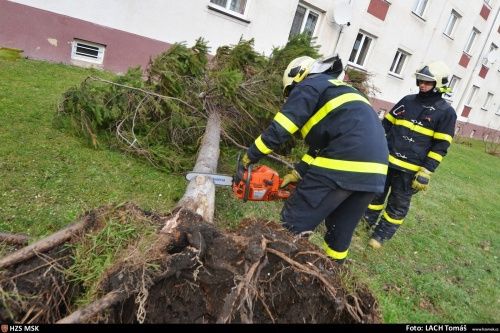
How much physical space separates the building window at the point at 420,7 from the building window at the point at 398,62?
1566 mm

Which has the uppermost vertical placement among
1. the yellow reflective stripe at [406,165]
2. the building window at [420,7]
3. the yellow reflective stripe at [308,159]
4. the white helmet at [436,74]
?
the building window at [420,7]

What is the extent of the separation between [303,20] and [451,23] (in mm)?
9592

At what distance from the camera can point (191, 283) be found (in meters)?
1.69

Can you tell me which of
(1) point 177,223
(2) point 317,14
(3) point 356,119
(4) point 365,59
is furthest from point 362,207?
(4) point 365,59

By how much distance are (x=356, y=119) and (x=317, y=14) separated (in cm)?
986

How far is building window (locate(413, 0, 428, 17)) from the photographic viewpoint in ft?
46.4

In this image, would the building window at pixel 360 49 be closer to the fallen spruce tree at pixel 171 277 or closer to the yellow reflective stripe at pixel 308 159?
the yellow reflective stripe at pixel 308 159

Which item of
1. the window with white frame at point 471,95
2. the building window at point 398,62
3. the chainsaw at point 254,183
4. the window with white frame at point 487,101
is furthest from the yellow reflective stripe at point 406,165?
the window with white frame at point 487,101

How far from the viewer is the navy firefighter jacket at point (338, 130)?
2.61 meters

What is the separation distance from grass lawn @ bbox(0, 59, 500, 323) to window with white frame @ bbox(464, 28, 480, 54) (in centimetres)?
1646

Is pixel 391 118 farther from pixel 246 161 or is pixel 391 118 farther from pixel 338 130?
pixel 246 161

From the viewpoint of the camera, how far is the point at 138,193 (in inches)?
146

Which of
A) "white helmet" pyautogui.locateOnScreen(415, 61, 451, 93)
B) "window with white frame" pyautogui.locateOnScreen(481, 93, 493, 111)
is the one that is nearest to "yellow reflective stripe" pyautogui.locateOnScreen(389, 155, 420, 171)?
A: "white helmet" pyautogui.locateOnScreen(415, 61, 451, 93)

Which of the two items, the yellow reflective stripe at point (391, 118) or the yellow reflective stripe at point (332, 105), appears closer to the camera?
the yellow reflective stripe at point (332, 105)
